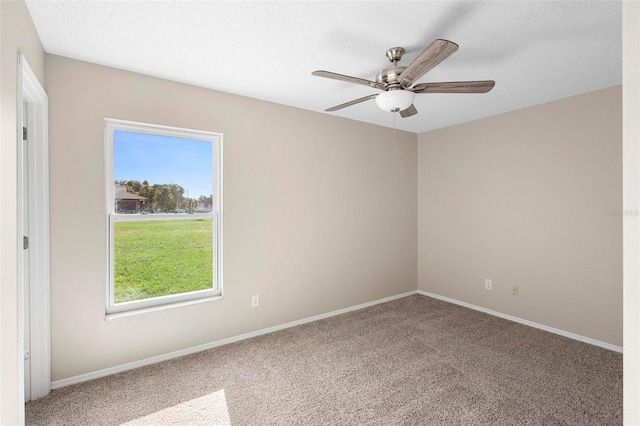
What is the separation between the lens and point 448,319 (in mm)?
3703

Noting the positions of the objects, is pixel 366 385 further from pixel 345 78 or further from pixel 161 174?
pixel 161 174

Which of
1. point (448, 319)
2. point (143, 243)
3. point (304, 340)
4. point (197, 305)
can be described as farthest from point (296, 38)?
point (448, 319)

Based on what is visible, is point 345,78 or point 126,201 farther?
point 126,201

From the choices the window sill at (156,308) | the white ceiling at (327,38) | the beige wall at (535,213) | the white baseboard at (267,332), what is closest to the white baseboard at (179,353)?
the white baseboard at (267,332)

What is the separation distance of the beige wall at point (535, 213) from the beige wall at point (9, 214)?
4362 mm

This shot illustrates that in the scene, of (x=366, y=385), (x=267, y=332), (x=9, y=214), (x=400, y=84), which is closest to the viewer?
(x=9, y=214)

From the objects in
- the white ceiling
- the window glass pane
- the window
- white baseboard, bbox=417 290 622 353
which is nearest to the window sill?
the window

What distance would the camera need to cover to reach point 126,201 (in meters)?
2.65

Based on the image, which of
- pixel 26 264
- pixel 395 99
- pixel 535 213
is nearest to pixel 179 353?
pixel 26 264

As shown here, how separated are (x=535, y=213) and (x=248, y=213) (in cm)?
319

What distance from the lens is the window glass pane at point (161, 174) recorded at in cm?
264

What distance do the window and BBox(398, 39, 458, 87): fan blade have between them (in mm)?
1890

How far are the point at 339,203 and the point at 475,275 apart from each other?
2.03 meters

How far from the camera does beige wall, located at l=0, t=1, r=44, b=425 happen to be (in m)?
1.39
